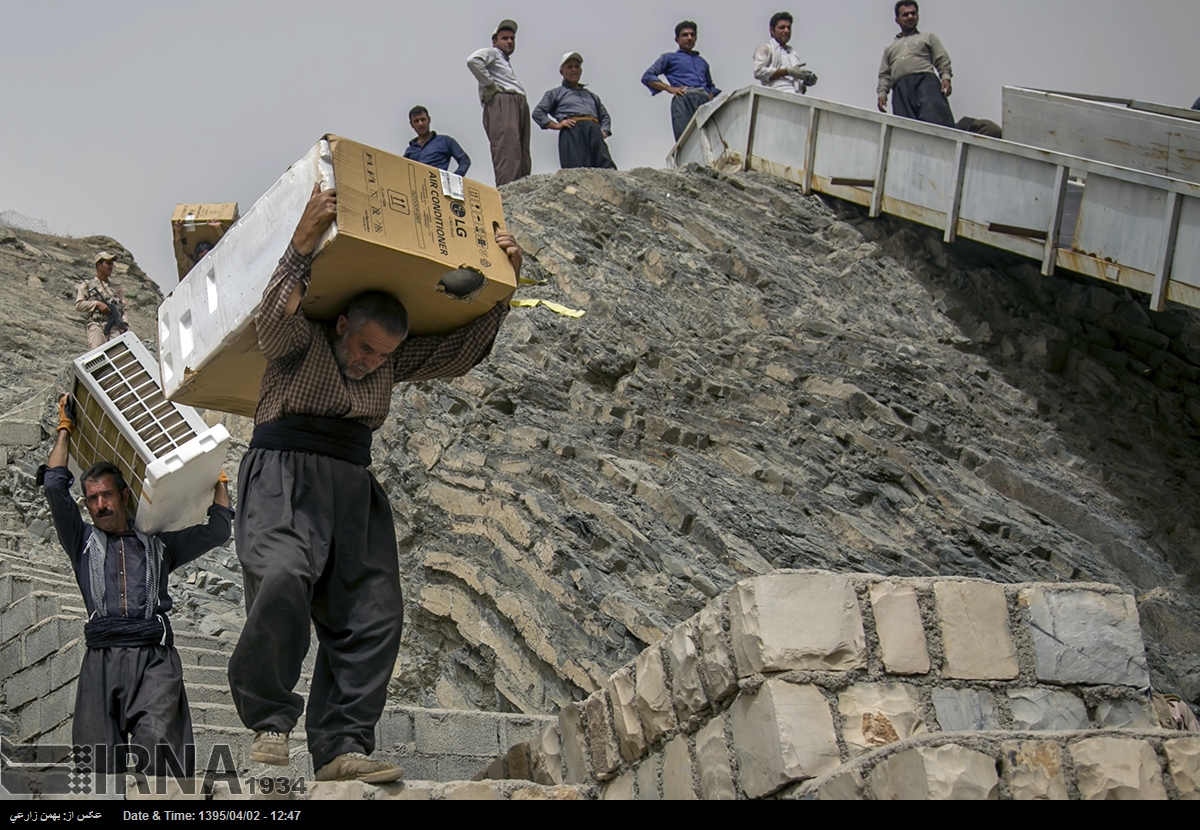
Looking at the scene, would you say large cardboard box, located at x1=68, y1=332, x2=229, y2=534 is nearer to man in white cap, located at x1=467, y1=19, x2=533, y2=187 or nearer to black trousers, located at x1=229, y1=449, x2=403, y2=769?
black trousers, located at x1=229, y1=449, x2=403, y2=769

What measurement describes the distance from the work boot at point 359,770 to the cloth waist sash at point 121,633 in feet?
4.66

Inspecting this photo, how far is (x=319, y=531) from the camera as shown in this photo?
387 centimetres

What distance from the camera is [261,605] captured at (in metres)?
3.63

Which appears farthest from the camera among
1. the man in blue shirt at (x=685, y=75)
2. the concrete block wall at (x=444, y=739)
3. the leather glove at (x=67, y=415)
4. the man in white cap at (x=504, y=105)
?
the man in blue shirt at (x=685, y=75)

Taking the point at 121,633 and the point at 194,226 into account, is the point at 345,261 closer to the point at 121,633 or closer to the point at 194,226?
the point at 121,633

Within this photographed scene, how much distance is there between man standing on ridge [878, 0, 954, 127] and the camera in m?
12.8

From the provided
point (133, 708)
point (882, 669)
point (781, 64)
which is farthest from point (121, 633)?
point (781, 64)

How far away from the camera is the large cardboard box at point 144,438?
195 inches

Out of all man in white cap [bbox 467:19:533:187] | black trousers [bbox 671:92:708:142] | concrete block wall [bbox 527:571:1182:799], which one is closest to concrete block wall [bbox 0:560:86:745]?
concrete block wall [bbox 527:571:1182:799]

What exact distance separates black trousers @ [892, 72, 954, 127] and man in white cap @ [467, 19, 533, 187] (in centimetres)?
408

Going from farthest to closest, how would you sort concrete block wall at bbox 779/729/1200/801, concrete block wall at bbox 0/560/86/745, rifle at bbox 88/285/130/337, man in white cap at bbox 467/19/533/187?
man in white cap at bbox 467/19/533/187 < rifle at bbox 88/285/130/337 < concrete block wall at bbox 0/560/86/745 < concrete block wall at bbox 779/729/1200/801

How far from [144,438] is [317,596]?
1.60 meters

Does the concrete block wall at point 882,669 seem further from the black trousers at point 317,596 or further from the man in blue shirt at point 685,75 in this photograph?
the man in blue shirt at point 685,75

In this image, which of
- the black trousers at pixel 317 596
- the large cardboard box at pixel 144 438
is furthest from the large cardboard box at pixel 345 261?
the large cardboard box at pixel 144 438
